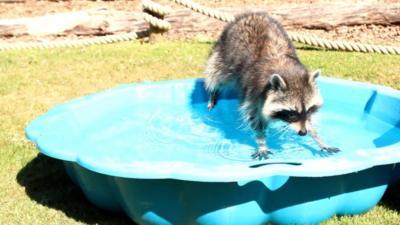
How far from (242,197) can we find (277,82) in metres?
1.25

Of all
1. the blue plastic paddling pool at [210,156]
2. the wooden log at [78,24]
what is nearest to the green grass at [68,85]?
the blue plastic paddling pool at [210,156]

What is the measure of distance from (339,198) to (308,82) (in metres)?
1.09

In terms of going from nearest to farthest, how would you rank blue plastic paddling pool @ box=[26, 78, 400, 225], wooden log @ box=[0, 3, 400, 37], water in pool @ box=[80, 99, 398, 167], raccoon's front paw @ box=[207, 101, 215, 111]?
1. blue plastic paddling pool @ box=[26, 78, 400, 225]
2. water in pool @ box=[80, 99, 398, 167]
3. raccoon's front paw @ box=[207, 101, 215, 111]
4. wooden log @ box=[0, 3, 400, 37]

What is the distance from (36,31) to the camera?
909cm

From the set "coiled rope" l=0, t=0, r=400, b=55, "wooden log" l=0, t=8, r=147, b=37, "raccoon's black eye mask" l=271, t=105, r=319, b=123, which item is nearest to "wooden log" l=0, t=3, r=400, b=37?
"wooden log" l=0, t=8, r=147, b=37

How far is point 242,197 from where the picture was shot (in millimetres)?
3646

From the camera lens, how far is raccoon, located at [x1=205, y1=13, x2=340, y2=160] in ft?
15.1

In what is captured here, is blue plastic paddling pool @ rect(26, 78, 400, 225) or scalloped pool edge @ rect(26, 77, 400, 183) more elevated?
scalloped pool edge @ rect(26, 77, 400, 183)

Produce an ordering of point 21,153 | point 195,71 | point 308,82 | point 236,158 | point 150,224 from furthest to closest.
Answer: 1. point 195,71
2. point 21,153
3. point 236,158
4. point 308,82
5. point 150,224

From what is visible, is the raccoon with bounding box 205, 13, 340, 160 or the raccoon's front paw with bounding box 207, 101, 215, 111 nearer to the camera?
the raccoon with bounding box 205, 13, 340, 160

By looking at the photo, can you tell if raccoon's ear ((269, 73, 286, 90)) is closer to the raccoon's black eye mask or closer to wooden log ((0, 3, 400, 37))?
the raccoon's black eye mask

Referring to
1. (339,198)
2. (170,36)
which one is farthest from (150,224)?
(170,36)

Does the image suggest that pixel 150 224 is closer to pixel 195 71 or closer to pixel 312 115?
pixel 312 115

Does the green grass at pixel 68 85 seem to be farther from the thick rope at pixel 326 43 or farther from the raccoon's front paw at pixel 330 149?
the raccoon's front paw at pixel 330 149
